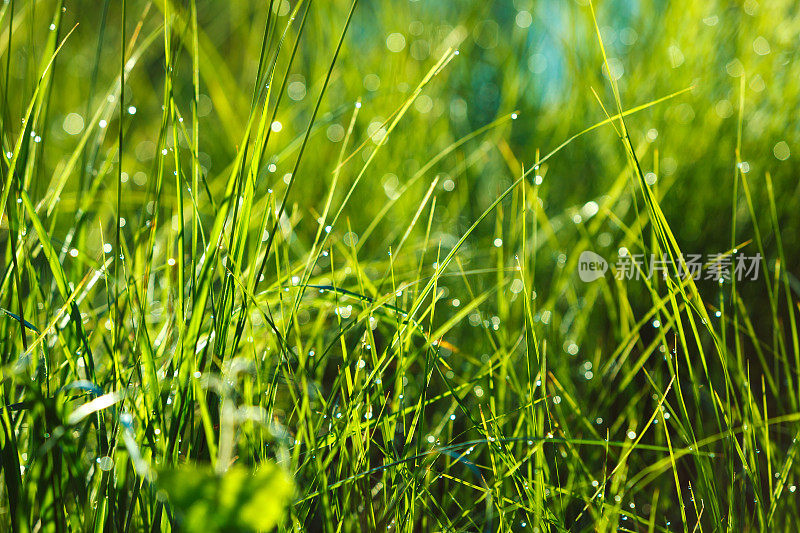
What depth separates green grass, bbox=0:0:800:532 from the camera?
0.47m

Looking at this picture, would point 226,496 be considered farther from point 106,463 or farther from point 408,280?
point 408,280

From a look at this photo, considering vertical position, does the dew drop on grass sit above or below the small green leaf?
below

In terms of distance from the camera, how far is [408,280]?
2.59 feet

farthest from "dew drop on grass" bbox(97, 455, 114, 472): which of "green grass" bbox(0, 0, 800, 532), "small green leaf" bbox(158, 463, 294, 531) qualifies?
"small green leaf" bbox(158, 463, 294, 531)

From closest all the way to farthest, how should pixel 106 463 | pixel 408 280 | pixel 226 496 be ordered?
pixel 226 496, pixel 106 463, pixel 408 280

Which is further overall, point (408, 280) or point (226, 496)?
point (408, 280)

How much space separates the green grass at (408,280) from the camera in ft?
1.53

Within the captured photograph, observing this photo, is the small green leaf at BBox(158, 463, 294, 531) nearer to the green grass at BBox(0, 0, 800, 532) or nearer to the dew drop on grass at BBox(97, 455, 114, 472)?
the green grass at BBox(0, 0, 800, 532)

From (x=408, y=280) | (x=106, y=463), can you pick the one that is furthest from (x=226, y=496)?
(x=408, y=280)

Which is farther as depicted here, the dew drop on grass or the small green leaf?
the dew drop on grass

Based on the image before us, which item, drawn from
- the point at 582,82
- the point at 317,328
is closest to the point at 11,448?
the point at 317,328

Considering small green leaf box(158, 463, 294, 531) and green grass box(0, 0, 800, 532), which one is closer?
small green leaf box(158, 463, 294, 531)

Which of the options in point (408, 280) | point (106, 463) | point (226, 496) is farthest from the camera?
point (408, 280)

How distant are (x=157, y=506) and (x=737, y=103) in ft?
3.21
